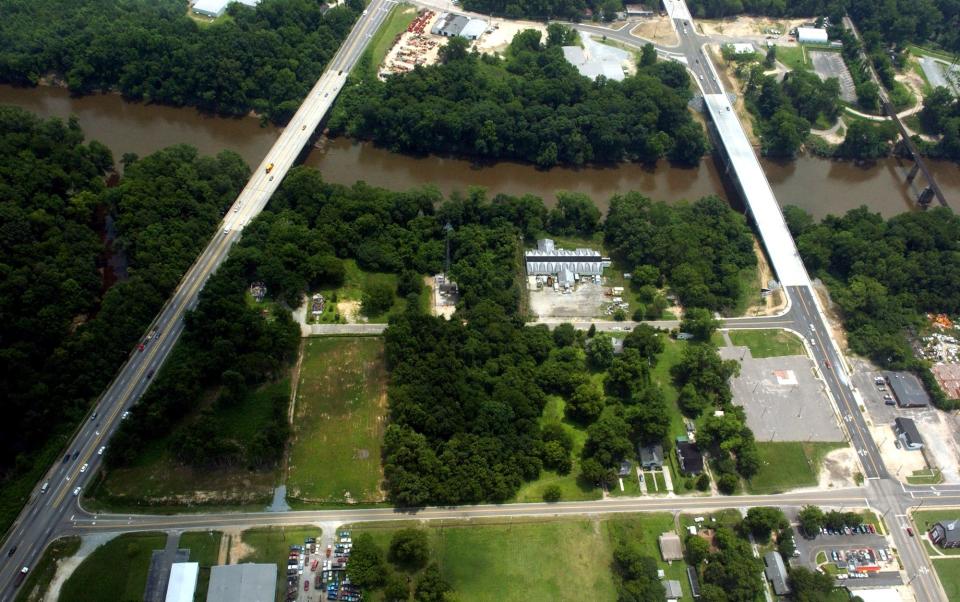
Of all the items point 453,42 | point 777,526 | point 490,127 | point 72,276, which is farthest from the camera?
point 453,42

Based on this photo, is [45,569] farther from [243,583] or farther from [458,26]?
[458,26]

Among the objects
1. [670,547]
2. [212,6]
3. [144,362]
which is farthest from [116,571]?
[212,6]

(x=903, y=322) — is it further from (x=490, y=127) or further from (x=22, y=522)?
(x=22, y=522)

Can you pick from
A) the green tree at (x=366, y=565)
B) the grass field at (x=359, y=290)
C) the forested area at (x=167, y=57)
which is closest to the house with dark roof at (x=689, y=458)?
the green tree at (x=366, y=565)

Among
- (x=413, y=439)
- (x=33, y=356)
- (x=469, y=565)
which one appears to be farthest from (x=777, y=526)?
(x=33, y=356)

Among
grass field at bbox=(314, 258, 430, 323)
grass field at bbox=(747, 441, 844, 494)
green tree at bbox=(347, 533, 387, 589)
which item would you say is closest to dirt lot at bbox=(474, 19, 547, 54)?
grass field at bbox=(314, 258, 430, 323)

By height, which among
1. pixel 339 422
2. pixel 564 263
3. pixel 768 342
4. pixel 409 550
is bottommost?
pixel 409 550

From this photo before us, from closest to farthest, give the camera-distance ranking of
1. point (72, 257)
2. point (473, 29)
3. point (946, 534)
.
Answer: point (946, 534), point (72, 257), point (473, 29)

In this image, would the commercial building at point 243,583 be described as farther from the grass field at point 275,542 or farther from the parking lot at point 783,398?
the parking lot at point 783,398
